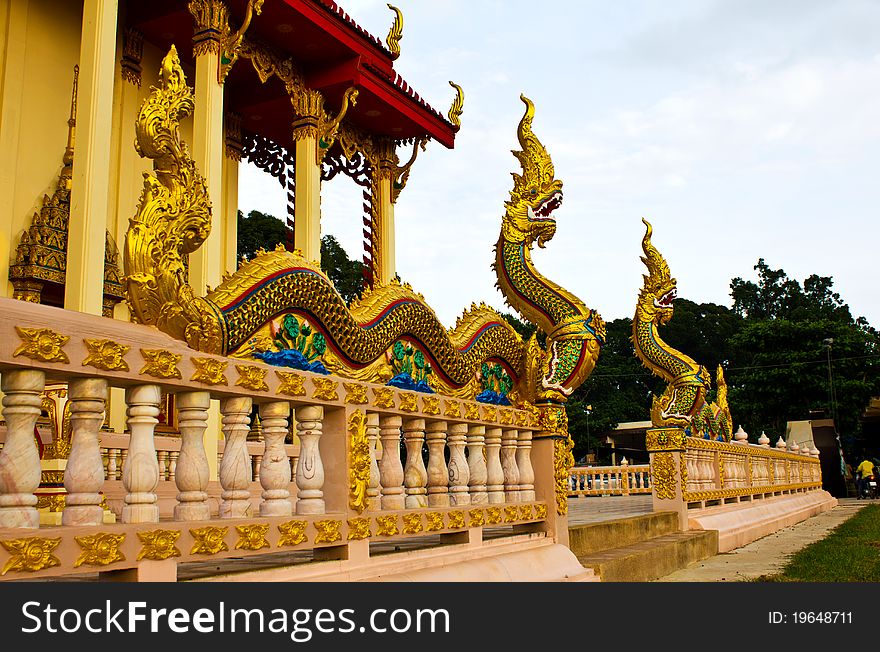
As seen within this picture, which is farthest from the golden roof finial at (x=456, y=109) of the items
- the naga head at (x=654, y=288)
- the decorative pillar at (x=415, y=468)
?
the decorative pillar at (x=415, y=468)

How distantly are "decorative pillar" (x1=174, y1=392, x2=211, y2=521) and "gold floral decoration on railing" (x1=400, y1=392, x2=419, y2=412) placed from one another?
1.39 meters

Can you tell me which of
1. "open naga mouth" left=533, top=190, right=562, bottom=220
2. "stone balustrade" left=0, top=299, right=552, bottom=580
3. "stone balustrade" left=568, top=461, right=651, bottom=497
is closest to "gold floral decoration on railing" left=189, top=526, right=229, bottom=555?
"stone balustrade" left=0, top=299, right=552, bottom=580

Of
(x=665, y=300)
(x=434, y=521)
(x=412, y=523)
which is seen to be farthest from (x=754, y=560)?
(x=412, y=523)

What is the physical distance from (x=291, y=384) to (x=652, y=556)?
473 cm

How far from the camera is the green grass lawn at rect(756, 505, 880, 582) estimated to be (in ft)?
21.7

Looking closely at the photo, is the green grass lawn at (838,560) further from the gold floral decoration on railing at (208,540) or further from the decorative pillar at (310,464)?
the gold floral decoration on railing at (208,540)

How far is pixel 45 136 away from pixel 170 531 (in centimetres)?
772

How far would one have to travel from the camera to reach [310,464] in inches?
140

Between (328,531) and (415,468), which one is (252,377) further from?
(415,468)

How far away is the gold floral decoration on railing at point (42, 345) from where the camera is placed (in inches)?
94.0

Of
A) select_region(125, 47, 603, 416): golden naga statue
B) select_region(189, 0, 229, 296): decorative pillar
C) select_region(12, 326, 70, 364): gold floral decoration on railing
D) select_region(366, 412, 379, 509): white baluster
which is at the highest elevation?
select_region(189, 0, 229, 296): decorative pillar

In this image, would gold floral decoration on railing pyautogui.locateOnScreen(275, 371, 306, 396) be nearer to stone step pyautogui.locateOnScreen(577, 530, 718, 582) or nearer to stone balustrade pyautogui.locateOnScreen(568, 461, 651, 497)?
stone step pyautogui.locateOnScreen(577, 530, 718, 582)

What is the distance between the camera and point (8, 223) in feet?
28.0
